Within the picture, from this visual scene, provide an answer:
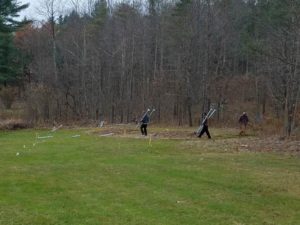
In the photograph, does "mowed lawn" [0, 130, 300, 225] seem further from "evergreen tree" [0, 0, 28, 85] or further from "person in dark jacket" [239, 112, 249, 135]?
"evergreen tree" [0, 0, 28, 85]

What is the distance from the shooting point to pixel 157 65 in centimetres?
5509

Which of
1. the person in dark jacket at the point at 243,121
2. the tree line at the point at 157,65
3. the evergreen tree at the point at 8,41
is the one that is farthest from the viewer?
the evergreen tree at the point at 8,41

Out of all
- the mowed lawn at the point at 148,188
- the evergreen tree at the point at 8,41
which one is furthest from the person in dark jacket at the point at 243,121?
the evergreen tree at the point at 8,41

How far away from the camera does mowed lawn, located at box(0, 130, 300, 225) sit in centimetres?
970

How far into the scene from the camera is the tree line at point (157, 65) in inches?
1714

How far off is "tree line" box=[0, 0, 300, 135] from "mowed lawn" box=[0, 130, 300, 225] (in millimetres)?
18447

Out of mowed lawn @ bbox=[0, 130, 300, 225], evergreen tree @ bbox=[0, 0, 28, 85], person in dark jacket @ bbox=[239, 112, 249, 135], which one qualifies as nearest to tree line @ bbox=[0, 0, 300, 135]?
evergreen tree @ bbox=[0, 0, 28, 85]

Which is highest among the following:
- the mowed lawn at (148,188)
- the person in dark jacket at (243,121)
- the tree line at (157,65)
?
the tree line at (157,65)

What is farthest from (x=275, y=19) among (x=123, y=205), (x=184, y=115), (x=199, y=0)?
(x=123, y=205)

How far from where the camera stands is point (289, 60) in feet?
94.0

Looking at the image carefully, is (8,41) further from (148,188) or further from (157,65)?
(148,188)

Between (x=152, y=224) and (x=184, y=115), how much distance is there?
35717mm

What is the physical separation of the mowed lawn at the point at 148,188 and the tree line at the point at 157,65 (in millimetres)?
18447

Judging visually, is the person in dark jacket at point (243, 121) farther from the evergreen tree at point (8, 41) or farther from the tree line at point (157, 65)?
the evergreen tree at point (8, 41)
